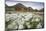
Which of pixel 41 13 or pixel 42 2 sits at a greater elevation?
pixel 42 2

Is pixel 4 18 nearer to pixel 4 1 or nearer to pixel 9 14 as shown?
pixel 9 14

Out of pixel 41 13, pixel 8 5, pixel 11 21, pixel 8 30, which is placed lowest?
pixel 8 30

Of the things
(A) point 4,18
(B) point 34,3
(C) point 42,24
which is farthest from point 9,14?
(C) point 42,24

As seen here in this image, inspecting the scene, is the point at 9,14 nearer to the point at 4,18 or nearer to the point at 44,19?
the point at 4,18

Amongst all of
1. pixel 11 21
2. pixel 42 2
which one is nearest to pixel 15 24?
pixel 11 21

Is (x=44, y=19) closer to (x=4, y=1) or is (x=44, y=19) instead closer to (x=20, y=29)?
(x=20, y=29)

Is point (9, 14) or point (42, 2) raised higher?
point (42, 2)

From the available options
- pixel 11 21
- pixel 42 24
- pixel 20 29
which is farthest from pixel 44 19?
pixel 11 21
